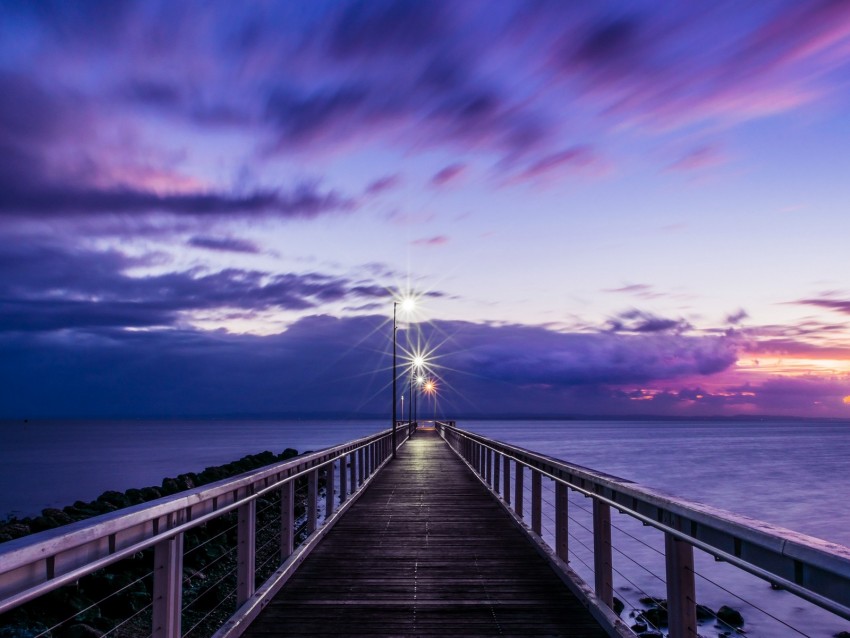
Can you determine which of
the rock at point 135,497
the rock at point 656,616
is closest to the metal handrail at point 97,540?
the rock at point 656,616

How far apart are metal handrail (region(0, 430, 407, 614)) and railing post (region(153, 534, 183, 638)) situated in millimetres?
53

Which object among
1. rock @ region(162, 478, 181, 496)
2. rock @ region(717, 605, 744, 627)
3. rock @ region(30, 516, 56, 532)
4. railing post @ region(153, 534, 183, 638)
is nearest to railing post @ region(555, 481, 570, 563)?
railing post @ region(153, 534, 183, 638)

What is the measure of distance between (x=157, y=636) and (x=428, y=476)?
1433 cm

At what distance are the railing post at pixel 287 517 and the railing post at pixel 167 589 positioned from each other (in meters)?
→ 2.50

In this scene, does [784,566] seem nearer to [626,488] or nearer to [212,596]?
[626,488]

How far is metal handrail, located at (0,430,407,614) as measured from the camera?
7.64 feet

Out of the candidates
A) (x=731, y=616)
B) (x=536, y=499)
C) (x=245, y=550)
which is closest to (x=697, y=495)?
(x=731, y=616)

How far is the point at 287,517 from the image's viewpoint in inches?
258

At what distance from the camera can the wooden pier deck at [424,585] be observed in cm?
519

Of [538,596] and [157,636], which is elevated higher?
[157,636]

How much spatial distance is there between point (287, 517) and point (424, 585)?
1.40 metres

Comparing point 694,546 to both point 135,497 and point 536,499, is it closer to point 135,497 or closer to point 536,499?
point 536,499

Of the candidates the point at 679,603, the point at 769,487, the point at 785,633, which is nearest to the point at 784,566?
the point at 679,603

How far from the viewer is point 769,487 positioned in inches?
1731
